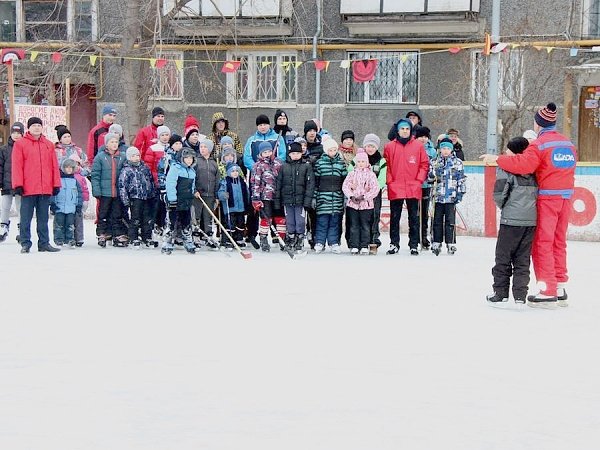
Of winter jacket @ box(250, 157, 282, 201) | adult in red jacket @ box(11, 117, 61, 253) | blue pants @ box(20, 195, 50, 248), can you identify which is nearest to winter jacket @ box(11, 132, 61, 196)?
adult in red jacket @ box(11, 117, 61, 253)

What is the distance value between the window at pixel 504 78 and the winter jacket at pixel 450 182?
11256 mm

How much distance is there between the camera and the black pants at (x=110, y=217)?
14.2 meters

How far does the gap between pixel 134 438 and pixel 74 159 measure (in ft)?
31.6

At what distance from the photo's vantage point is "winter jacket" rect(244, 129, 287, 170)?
1425 cm

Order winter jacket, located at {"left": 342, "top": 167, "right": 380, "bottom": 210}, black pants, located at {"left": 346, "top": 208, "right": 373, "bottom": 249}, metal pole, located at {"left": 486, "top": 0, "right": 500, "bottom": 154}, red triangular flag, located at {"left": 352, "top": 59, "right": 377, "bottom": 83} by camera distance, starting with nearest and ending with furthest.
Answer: winter jacket, located at {"left": 342, "top": 167, "right": 380, "bottom": 210}, black pants, located at {"left": 346, "top": 208, "right": 373, "bottom": 249}, metal pole, located at {"left": 486, "top": 0, "right": 500, "bottom": 154}, red triangular flag, located at {"left": 352, "top": 59, "right": 377, "bottom": 83}

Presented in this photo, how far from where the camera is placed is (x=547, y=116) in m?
9.37

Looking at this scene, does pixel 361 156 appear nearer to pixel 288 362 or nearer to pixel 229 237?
pixel 229 237

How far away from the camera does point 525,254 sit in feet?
30.8

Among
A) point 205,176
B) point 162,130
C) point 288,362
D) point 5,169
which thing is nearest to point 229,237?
point 205,176

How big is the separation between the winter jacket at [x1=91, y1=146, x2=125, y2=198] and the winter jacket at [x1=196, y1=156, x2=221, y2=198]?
1049 mm

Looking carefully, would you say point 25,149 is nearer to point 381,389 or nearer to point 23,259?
point 23,259

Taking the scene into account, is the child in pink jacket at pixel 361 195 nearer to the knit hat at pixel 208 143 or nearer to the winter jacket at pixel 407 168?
the winter jacket at pixel 407 168

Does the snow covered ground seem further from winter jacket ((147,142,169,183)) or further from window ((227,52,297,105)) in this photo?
window ((227,52,297,105))

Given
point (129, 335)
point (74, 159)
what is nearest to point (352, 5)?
point (74, 159)
